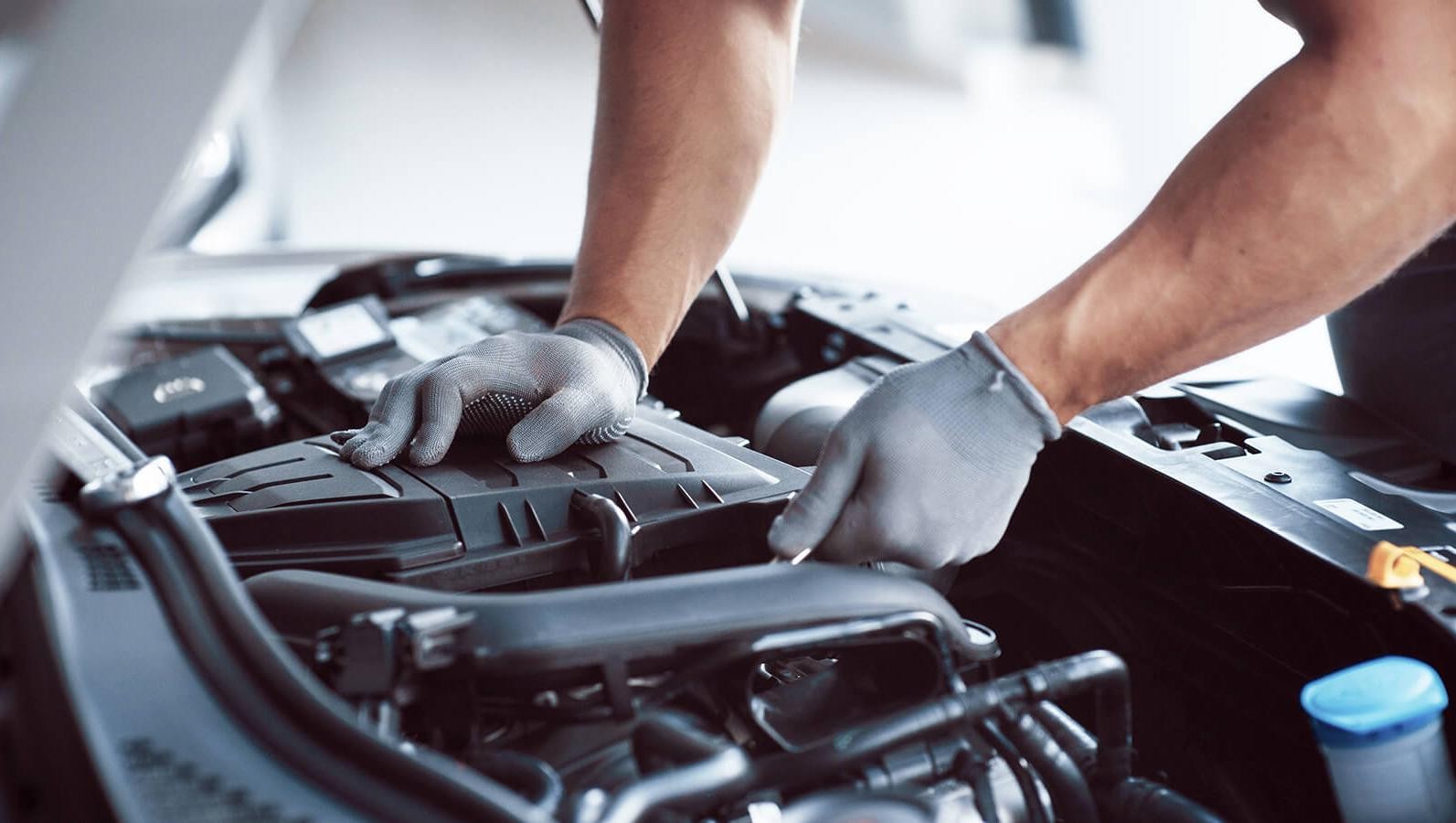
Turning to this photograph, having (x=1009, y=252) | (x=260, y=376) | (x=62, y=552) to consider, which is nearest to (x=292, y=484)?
(x=62, y=552)

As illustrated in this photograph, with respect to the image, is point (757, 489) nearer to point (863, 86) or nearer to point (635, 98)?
point (635, 98)

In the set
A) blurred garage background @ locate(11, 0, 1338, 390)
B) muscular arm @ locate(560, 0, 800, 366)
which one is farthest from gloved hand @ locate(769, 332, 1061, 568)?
blurred garage background @ locate(11, 0, 1338, 390)

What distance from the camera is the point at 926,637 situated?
3.04 ft

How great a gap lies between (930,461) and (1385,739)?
0.36 m

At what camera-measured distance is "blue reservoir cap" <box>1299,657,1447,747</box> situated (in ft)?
2.84

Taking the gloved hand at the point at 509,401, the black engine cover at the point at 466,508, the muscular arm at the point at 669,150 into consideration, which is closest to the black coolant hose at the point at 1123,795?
the black engine cover at the point at 466,508

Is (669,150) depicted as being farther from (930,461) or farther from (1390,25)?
(1390,25)

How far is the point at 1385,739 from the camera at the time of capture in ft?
2.86

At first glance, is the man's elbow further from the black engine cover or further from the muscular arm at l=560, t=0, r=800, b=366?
the muscular arm at l=560, t=0, r=800, b=366

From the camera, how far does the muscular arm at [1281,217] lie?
1.00 metres

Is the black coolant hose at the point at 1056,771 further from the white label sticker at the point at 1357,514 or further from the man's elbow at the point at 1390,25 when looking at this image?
the man's elbow at the point at 1390,25

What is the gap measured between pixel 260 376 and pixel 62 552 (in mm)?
1021

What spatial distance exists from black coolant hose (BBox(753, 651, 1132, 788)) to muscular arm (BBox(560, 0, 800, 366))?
627mm

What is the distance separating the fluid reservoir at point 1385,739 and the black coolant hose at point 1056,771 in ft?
0.51
